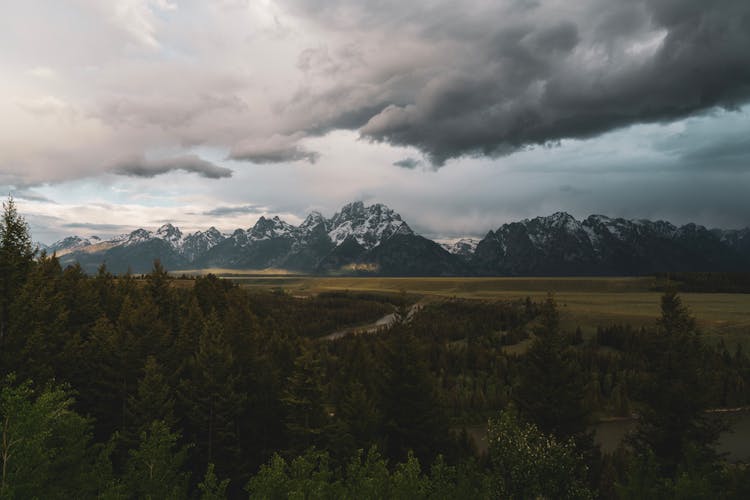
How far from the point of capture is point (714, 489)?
28750 mm

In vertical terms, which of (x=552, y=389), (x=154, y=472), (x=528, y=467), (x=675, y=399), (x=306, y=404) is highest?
(x=552, y=389)

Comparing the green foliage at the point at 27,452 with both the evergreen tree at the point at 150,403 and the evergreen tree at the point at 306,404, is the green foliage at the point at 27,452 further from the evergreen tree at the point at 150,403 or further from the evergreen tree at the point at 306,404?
the evergreen tree at the point at 306,404

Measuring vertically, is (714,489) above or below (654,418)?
below

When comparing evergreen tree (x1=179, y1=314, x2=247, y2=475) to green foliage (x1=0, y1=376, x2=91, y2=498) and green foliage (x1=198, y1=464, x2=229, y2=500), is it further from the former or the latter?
green foliage (x1=0, y1=376, x2=91, y2=498)

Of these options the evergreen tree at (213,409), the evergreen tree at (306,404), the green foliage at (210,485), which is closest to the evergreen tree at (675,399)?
the evergreen tree at (306,404)

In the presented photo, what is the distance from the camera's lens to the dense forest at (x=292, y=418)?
25438 millimetres

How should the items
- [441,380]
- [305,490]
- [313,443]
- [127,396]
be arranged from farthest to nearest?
1. [441,380]
2. [127,396]
3. [313,443]
4. [305,490]

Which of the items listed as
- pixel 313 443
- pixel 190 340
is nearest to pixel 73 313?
pixel 190 340

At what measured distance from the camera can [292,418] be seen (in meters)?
42.8

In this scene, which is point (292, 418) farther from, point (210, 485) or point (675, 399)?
point (675, 399)

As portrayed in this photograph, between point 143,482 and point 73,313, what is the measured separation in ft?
126

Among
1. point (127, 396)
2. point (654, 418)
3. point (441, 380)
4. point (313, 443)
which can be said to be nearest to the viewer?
point (654, 418)

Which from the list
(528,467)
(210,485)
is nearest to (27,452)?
(210,485)

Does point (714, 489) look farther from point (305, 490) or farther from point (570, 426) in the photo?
point (305, 490)
